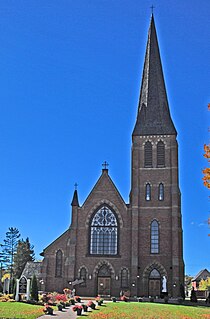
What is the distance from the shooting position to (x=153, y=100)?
58094mm

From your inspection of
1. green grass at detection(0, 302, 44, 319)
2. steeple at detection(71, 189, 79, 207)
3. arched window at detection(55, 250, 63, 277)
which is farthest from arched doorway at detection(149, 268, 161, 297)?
green grass at detection(0, 302, 44, 319)

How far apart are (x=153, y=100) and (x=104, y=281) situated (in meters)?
22.8

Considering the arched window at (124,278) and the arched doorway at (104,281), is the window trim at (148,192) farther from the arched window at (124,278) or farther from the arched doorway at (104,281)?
the arched doorway at (104,281)

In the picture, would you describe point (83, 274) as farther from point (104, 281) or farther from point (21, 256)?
point (21, 256)

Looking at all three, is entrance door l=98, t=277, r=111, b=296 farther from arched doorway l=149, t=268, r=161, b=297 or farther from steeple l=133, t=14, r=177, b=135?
steeple l=133, t=14, r=177, b=135

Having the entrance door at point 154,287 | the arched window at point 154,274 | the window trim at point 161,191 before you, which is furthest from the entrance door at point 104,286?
the window trim at point 161,191

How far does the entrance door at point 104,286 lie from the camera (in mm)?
51188

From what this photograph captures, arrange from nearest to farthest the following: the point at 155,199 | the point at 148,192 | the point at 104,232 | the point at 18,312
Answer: the point at 18,312, the point at 104,232, the point at 155,199, the point at 148,192

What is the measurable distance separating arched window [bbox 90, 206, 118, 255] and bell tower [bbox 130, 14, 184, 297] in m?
2.48

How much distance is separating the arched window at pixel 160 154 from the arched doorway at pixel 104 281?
44.1ft

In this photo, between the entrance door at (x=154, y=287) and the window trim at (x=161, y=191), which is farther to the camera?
the window trim at (x=161, y=191)

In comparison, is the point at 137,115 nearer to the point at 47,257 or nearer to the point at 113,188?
the point at 113,188

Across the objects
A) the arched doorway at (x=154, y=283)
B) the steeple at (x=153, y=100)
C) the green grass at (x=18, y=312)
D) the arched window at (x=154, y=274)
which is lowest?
the green grass at (x=18, y=312)

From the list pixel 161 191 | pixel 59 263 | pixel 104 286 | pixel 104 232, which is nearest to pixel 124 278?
pixel 104 286
